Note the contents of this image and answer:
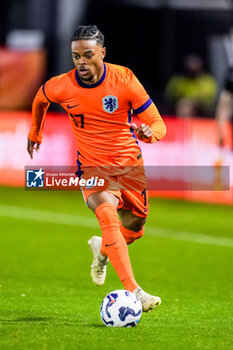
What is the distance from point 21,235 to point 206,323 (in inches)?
219

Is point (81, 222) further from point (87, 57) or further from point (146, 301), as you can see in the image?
point (146, 301)

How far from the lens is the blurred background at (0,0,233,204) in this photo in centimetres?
1565

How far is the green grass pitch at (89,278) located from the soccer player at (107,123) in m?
0.60

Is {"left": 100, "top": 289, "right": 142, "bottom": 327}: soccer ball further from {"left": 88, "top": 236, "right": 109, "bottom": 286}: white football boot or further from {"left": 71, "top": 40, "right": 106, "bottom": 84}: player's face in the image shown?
{"left": 71, "top": 40, "right": 106, "bottom": 84}: player's face

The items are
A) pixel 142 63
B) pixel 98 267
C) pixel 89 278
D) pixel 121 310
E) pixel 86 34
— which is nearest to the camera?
pixel 121 310

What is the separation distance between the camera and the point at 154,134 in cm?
697

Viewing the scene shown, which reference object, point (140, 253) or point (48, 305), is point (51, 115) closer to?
point (140, 253)

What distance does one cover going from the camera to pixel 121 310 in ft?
21.5

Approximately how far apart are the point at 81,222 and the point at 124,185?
629cm

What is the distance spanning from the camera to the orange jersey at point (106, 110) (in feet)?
23.6

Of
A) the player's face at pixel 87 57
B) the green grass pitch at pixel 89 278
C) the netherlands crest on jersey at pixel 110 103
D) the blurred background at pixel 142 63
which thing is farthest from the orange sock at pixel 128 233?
the blurred background at pixel 142 63

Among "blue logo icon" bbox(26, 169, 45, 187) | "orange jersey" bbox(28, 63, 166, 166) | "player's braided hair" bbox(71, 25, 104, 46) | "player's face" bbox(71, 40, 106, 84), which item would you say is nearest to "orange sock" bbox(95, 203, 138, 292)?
"orange jersey" bbox(28, 63, 166, 166)

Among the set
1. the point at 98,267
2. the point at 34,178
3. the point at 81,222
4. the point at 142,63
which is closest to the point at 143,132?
the point at 98,267

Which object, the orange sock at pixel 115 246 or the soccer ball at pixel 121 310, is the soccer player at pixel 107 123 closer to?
the orange sock at pixel 115 246
